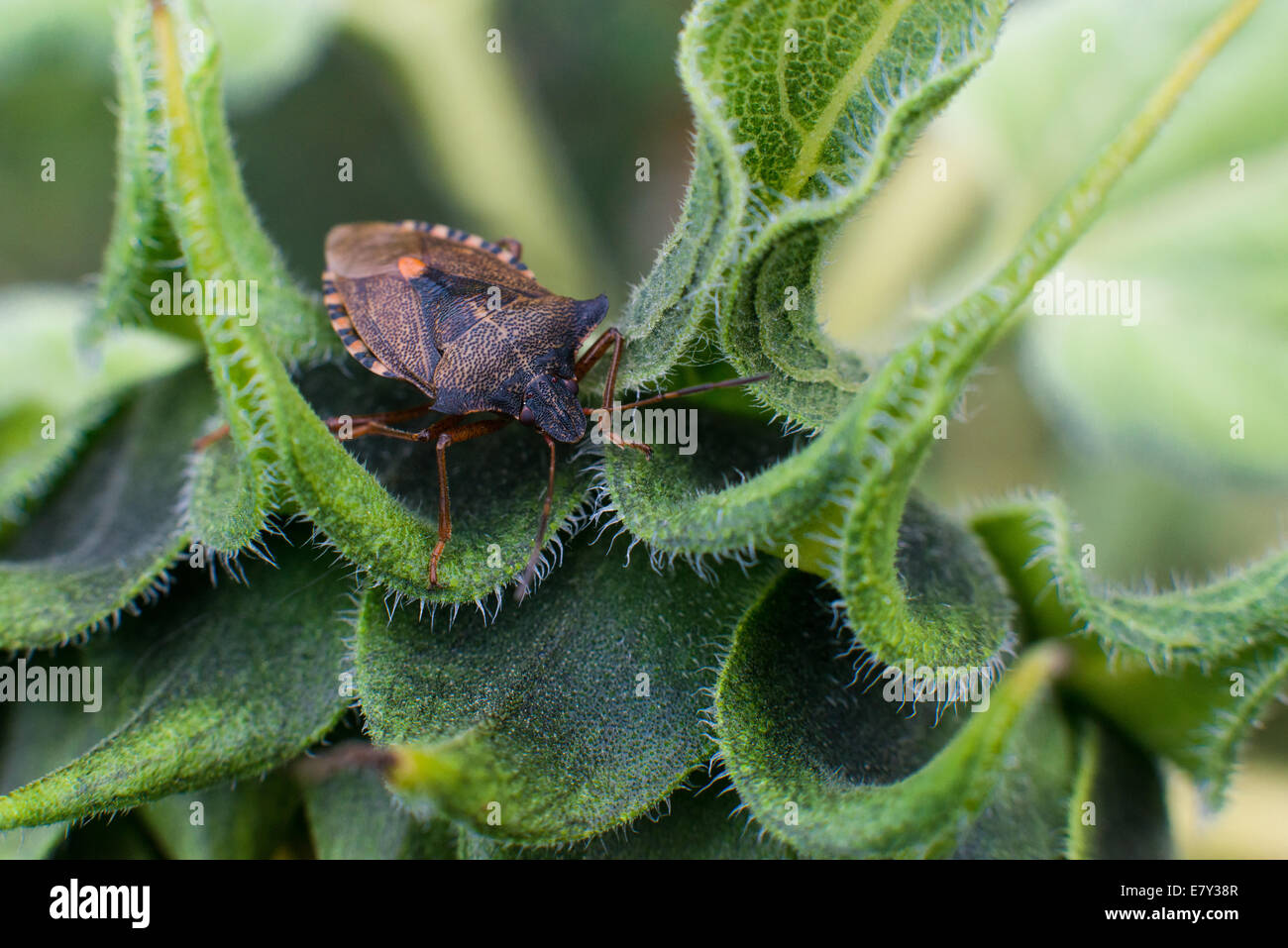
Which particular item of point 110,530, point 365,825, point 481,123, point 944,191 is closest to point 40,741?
point 110,530

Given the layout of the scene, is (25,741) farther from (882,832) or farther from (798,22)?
(798,22)

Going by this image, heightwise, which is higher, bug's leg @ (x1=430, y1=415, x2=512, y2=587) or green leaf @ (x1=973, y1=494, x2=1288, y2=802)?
bug's leg @ (x1=430, y1=415, x2=512, y2=587)

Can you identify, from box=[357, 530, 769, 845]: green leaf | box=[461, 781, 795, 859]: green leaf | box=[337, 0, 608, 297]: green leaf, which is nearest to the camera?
box=[357, 530, 769, 845]: green leaf

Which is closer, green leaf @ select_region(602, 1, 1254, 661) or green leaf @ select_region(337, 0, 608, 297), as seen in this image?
green leaf @ select_region(602, 1, 1254, 661)

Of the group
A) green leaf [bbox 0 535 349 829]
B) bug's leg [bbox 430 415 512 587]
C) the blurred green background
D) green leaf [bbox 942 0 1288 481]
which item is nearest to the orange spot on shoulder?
bug's leg [bbox 430 415 512 587]

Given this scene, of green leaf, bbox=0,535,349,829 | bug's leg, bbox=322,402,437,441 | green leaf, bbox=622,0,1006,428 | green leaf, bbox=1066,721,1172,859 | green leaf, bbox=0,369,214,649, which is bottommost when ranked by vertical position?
green leaf, bbox=1066,721,1172,859

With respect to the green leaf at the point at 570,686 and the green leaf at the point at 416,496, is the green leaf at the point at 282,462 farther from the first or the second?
the green leaf at the point at 570,686

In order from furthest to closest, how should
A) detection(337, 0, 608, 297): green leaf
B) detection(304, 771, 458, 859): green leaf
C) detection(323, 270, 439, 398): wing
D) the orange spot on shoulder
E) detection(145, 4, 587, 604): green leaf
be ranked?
detection(337, 0, 608, 297): green leaf → the orange spot on shoulder → detection(323, 270, 439, 398): wing → detection(304, 771, 458, 859): green leaf → detection(145, 4, 587, 604): green leaf

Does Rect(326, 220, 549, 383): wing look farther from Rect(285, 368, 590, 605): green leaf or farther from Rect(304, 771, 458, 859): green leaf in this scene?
Rect(304, 771, 458, 859): green leaf
